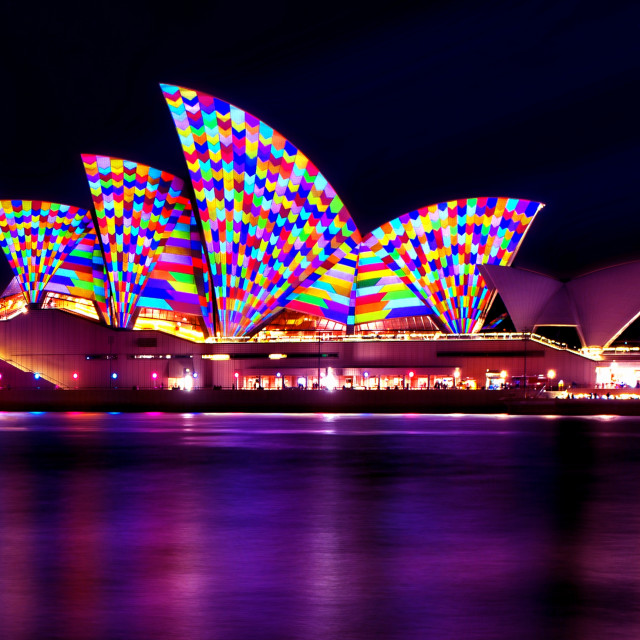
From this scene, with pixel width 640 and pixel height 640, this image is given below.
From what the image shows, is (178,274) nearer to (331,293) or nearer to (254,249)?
(254,249)

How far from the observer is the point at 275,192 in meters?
69.6

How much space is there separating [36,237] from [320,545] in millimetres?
61629

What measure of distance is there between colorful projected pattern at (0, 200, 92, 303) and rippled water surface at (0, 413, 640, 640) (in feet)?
139

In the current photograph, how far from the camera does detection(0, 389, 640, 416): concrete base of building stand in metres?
62.4

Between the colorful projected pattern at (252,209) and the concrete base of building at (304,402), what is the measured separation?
654cm

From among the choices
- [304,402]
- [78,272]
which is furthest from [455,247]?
[78,272]

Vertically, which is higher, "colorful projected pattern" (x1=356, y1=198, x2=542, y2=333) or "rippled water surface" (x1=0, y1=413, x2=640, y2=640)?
"colorful projected pattern" (x1=356, y1=198, x2=542, y2=333)

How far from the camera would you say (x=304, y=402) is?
218ft

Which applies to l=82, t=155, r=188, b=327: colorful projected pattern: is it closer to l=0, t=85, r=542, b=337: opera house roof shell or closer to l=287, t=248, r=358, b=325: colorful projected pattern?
l=0, t=85, r=542, b=337: opera house roof shell

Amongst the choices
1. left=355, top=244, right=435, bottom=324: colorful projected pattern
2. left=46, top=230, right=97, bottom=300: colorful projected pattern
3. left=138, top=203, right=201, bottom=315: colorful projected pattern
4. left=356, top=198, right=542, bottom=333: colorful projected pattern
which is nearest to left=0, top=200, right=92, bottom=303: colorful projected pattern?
left=46, top=230, right=97, bottom=300: colorful projected pattern

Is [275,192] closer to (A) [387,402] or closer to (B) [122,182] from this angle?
(B) [122,182]

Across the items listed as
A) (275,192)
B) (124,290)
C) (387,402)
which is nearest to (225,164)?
(275,192)

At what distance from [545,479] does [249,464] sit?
834cm

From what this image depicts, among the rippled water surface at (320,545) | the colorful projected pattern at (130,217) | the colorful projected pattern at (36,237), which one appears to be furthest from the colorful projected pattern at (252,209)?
the rippled water surface at (320,545)
